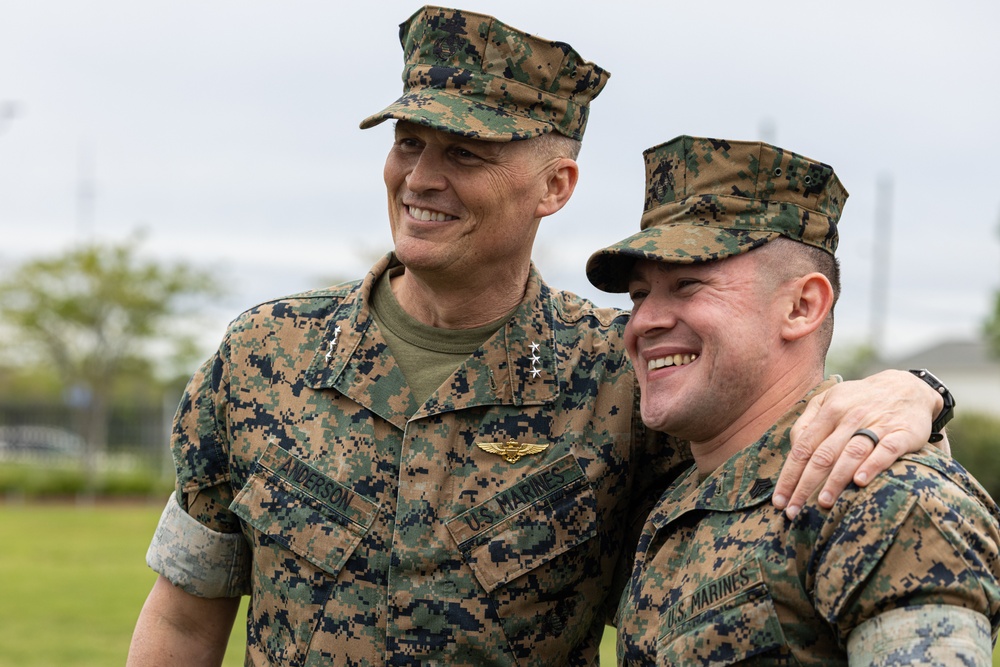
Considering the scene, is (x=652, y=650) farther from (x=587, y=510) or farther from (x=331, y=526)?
(x=331, y=526)

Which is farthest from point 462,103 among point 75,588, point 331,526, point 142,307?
point 142,307

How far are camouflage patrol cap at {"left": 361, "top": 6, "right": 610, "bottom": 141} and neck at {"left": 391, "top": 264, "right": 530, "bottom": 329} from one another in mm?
423

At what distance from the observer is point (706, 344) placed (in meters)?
3.01

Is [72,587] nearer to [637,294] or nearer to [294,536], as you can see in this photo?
[294,536]

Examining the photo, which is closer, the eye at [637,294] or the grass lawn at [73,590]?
the eye at [637,294]

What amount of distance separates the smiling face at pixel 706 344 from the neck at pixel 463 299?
57 centimetres

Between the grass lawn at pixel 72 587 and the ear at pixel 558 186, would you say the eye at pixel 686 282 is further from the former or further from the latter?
the grass lawn at pixel 72 587

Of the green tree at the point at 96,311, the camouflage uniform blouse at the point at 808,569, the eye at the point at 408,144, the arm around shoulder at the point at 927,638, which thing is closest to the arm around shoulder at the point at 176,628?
the camouflage uniform blouse at the point at 808,569

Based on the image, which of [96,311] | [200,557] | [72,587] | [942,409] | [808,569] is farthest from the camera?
[96,311]

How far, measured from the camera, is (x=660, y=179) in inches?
131

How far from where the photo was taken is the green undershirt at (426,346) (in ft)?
11.7

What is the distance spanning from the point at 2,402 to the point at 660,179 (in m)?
38.7

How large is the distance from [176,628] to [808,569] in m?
1.95

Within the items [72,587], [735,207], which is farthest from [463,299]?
[72,587]
